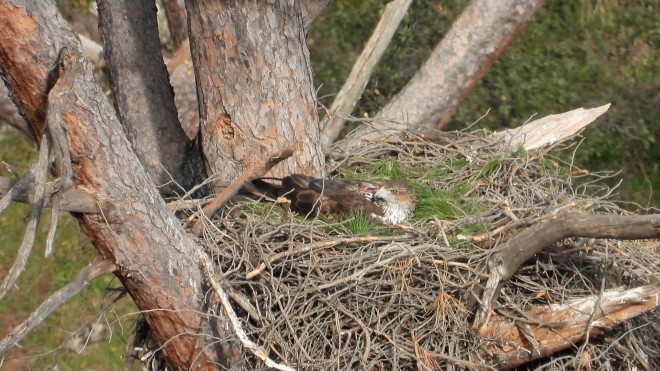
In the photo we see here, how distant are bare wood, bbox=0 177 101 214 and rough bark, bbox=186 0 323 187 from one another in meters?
1.14

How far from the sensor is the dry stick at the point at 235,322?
11.7ft

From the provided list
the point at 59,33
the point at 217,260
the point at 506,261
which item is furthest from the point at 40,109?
the point at 506,261

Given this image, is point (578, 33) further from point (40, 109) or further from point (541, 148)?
point (40, 109)

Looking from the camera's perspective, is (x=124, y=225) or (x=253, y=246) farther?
(x=253, y=246)

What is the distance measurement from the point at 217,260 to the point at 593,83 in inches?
223

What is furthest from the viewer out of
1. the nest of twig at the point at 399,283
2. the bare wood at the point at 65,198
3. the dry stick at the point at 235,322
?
the nest of twig at the point at 399,283

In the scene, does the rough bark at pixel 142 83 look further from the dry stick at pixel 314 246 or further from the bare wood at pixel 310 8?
the dry stick at pixel 314 246

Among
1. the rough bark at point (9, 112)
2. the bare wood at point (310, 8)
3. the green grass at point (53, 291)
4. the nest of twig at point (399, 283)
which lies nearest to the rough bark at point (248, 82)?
the nest of twig at point (399, 283)

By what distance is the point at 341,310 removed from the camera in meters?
3.90

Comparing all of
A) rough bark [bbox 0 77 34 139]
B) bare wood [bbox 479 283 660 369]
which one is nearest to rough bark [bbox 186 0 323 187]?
bare wood [bbox 479 283 660 369]

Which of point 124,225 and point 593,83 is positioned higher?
point 124,225

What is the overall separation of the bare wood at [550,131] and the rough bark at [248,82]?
1.33m

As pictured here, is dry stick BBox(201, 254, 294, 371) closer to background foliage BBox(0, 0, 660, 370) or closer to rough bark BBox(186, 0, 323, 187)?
rough bark BBox(186, 0, 323, 187)

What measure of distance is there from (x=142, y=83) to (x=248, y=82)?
79cm
